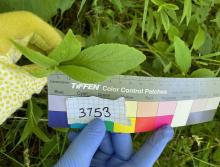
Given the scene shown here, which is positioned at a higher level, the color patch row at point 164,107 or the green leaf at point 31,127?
the color patch row at point 164,107

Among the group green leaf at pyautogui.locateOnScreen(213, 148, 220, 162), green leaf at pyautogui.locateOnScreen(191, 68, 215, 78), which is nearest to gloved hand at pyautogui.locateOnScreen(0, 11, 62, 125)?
green leaf at pyautogui.locateOnScreen(191, 68, 215, 78)

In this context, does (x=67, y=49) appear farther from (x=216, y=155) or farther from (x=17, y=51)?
(x=216, y=155)

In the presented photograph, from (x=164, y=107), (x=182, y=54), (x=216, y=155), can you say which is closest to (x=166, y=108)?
(x=164, y=107)

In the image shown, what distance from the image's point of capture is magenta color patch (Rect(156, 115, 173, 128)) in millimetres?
788

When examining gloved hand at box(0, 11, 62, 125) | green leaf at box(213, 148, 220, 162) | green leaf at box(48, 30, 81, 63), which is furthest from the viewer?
green leaf at box(213, 148, 220, 162)

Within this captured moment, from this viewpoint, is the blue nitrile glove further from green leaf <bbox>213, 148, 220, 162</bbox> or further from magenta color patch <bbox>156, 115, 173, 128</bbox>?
green leaf <bbox>213, 148, 220, 162</bbox>

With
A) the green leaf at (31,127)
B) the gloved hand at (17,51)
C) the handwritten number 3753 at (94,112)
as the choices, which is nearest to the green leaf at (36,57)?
the gloved hand at (17,51)

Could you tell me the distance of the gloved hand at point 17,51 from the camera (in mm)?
608

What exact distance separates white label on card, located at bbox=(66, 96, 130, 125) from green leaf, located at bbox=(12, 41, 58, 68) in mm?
178

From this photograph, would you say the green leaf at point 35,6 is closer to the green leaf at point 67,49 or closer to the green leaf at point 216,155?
the green leaf at point 67,49

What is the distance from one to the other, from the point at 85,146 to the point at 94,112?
7 cm

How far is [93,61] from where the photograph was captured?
0.55 meters

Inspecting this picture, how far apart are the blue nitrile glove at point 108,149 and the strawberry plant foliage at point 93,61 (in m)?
0.20

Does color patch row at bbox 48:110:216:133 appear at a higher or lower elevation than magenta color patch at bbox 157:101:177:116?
lower
